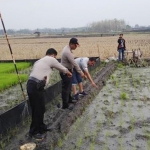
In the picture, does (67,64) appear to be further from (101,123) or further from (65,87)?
(101,123)

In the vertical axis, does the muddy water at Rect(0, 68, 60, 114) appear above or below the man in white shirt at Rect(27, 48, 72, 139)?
below

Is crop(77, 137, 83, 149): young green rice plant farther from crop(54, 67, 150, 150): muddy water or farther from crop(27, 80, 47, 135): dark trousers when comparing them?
crop(27, 80, 47, 135): dark trousers

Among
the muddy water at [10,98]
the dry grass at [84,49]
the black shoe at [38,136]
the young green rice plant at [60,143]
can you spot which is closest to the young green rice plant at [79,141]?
the young green rice plant at [60,143]

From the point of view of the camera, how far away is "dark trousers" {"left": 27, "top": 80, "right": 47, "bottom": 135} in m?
3.81

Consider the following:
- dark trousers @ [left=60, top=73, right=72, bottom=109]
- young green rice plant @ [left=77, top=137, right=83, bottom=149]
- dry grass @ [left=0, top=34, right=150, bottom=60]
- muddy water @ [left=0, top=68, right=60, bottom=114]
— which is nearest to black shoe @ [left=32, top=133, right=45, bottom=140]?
young green rice plant @ [left=77, top=137, right=83, bottom=149]

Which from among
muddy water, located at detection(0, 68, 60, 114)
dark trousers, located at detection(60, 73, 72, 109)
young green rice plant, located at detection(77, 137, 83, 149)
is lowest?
A: muddy water, located at detection(0, 68, 60, 114)

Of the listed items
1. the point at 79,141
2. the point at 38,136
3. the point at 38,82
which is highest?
the point at 38,82

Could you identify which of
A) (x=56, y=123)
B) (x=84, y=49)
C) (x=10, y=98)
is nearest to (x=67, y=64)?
(x=56, y=123)

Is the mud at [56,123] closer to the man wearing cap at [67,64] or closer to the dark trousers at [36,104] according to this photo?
the dark trousers at [36,104]

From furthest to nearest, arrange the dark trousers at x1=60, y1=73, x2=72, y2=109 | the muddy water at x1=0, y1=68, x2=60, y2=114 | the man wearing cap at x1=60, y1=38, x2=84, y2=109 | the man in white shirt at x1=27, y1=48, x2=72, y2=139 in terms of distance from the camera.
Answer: the muddy water at x1=0, y1=68, x2=60, y2=114
the dark trousers at x1=60, y1=73, x2=72, y2=109
the man wearing cap at x1=60, y1=38, x2=84, y2=109
the man in white shirt at x1=27, y1=48, x2=72, y2=139

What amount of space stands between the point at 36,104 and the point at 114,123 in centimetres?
156

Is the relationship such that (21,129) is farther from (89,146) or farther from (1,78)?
(1,78)

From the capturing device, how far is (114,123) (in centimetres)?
466

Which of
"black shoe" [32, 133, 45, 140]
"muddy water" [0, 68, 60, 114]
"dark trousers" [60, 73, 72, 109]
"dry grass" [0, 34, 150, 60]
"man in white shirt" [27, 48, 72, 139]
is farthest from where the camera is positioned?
"dry grass" [0, 34, 150, 60]
